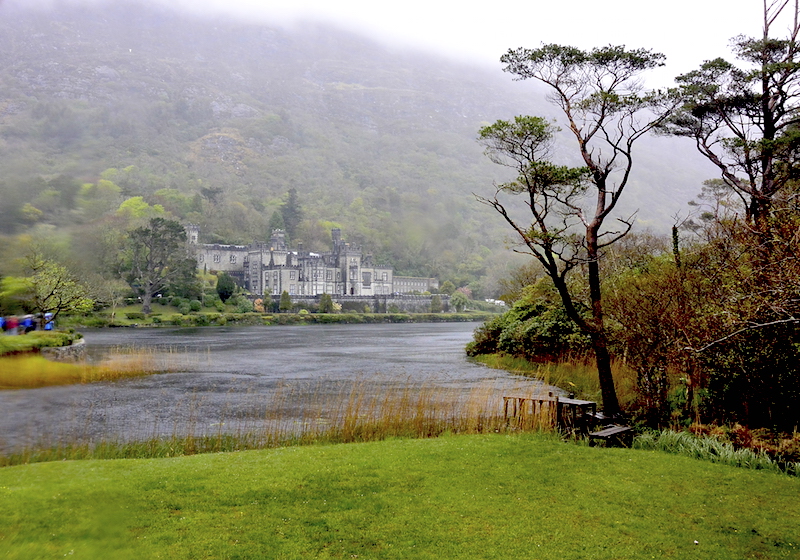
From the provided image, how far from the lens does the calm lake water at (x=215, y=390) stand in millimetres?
12938

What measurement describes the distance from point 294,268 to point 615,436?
309 feet

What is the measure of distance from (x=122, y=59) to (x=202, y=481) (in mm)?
201718

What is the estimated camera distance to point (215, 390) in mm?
19625

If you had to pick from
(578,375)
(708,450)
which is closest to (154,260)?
(578,375)

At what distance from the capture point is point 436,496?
681cm

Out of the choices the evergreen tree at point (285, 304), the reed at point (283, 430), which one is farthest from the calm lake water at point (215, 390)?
the evergreen tree at point (285, 304)

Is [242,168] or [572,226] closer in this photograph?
[572,226]

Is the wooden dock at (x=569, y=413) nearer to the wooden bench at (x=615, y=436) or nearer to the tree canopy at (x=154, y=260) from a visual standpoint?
the wooden bench at (x=615, y=436)

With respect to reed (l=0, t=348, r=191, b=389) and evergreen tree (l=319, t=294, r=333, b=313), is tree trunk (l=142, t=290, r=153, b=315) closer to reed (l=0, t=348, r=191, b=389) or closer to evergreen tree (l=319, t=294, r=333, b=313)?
evergreen tree (l=319, t=294, r=333, b=313)

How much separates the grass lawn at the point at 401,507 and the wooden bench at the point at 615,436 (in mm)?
771

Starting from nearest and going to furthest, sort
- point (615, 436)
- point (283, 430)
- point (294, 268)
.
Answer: point (615, 436) → point (283, 430) → point (294, 268)

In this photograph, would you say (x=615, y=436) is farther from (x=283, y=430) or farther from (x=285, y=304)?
(x=285, y=304)

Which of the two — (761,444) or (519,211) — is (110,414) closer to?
(761,444)

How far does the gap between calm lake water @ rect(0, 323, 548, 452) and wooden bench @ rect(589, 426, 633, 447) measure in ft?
15.4
